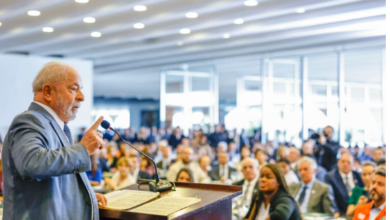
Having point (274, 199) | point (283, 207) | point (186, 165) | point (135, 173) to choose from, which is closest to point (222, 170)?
point (186, 165)

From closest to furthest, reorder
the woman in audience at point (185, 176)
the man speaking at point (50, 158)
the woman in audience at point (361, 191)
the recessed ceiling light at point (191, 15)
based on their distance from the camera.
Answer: the man speaking at point (50, 158), the woman in audience at point (361, 191), the woman in audience at point (185, 176), the recessed ceiling light at point (191, 15)

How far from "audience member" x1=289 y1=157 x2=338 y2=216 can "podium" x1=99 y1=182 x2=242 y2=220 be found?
3.41 metres

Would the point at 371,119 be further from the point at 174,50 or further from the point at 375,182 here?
the point at 375,182

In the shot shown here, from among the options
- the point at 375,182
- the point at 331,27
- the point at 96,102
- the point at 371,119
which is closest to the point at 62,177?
the point at 375,182

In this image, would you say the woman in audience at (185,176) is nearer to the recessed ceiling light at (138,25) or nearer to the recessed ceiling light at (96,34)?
the recessed ceiling light at (138,25)

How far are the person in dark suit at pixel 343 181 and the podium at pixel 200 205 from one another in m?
3.85

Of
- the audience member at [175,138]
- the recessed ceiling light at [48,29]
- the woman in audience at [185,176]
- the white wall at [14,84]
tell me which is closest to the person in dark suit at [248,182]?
the woman in audience at [185,176]

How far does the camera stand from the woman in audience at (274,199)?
395 centimetres

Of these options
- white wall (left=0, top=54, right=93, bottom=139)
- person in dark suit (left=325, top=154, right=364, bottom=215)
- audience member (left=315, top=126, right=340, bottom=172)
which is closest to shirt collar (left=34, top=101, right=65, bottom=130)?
person in dark suit (left=325, top=154, right=364, bottom=215)

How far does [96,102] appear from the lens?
28562mm

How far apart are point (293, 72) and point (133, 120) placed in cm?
1912

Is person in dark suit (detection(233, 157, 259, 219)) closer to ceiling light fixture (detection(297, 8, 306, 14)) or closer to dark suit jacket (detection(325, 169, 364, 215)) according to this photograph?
dark suit jacket (detection(325, 169, 364, 215))

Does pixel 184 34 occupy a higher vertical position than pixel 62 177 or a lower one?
higher

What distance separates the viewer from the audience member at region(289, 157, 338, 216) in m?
5.32
